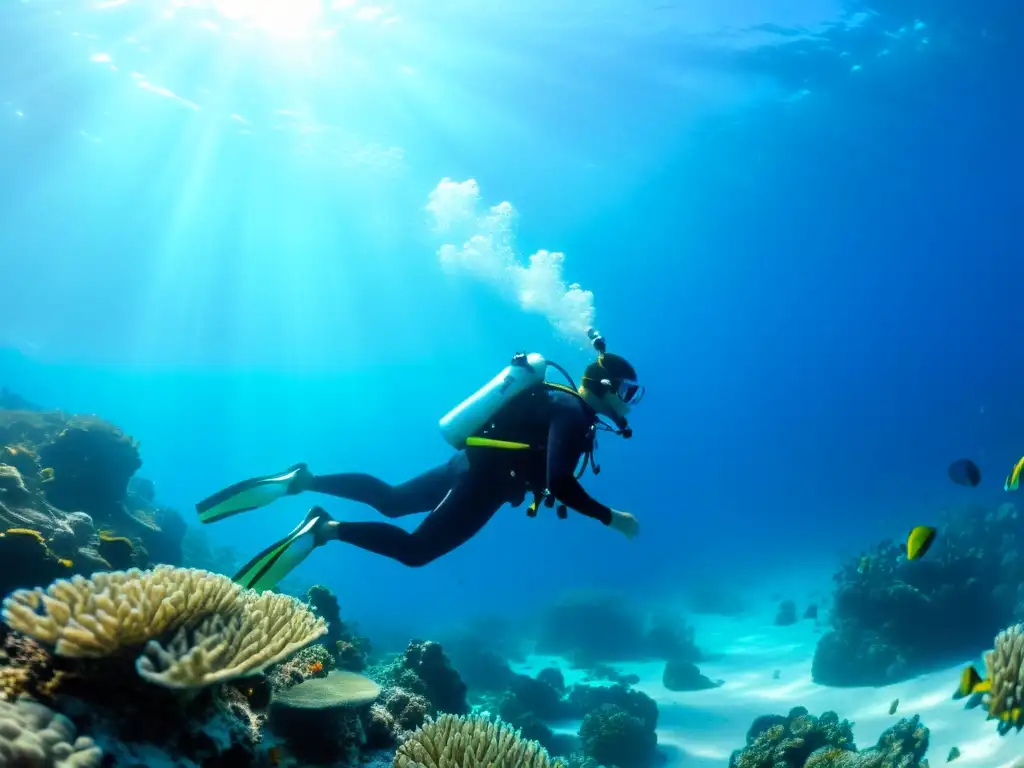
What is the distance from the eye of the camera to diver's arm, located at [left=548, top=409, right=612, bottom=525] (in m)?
5.37

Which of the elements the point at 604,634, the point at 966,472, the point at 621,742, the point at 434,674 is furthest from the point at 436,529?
the point at 604,634

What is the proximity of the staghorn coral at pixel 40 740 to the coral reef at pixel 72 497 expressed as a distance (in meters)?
4.71

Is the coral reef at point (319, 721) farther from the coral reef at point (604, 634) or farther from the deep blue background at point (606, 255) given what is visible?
the deep blue background at point (606, 255)

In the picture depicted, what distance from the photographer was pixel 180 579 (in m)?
3.37

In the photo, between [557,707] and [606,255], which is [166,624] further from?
[606,255]

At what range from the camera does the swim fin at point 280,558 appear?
505cm

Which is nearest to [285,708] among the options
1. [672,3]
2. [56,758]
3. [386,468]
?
[56,758]

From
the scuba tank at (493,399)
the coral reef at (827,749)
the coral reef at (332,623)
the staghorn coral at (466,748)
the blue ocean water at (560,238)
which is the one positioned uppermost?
the blue ocean water at (560,238)

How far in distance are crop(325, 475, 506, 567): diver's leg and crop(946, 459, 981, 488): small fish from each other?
24.1ft

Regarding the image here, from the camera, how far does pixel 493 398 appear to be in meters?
6.43

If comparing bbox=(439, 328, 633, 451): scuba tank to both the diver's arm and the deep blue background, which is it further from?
the deep blue background

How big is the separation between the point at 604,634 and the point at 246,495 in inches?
825

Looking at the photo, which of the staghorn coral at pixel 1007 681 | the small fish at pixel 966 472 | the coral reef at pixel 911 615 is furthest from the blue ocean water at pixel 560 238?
the staghorn coral at pixel 1007 681

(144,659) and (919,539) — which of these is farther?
(919,539)
